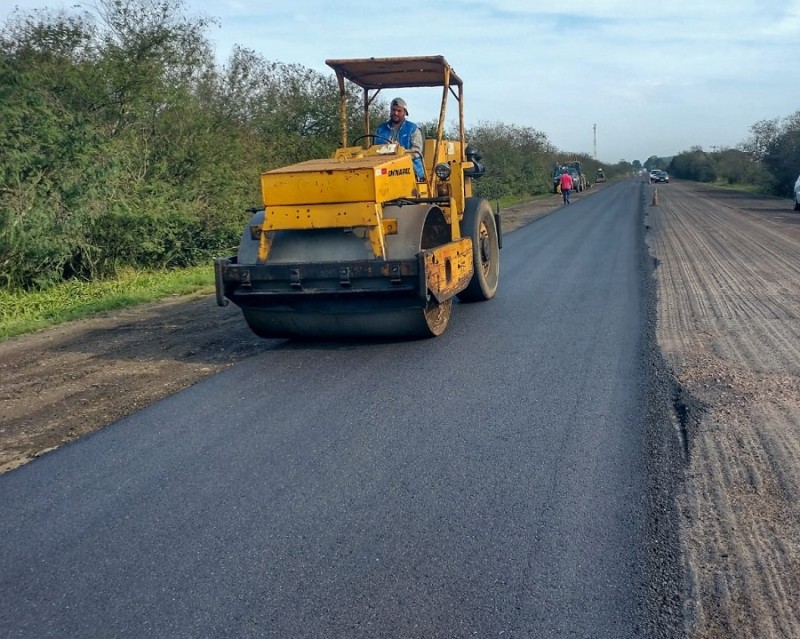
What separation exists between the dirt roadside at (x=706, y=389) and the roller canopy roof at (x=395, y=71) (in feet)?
10.3

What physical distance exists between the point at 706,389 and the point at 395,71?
5424 mm

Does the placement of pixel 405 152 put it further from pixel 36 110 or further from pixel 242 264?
pixel 36 110

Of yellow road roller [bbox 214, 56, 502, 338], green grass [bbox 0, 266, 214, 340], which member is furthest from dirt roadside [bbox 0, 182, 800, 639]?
yellow road roller [bbox 214, 56, 502, 338]

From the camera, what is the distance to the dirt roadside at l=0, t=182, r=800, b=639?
3.43 meters

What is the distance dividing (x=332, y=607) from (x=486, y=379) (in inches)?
135

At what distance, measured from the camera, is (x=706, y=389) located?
6070 mm

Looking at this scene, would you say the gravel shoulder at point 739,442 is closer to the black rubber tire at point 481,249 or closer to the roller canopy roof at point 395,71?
the black rubber tire at point 481,249

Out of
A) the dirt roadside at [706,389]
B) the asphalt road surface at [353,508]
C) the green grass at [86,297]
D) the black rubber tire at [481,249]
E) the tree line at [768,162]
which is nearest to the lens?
the asphalt road surface at [353,508]

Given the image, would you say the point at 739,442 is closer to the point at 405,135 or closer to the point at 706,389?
the point at 706,389

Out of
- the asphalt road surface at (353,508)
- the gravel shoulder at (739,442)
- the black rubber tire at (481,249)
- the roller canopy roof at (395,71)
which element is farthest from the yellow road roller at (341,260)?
the gravel shoulder at (739,442)

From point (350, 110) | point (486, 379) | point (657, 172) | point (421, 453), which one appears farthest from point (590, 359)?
point (657, 172)

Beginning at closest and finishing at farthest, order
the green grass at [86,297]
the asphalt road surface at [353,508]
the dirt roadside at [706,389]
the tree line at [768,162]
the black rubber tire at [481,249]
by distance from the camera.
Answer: the asphalt road surface at [353,508] → the dirt roadside at [706,389] → the black rubber tire at [481,249] → the green grass at [86,297] → the tree line at [768,162]

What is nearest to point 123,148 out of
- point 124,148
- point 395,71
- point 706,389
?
point 124,148

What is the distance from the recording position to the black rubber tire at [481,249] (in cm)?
958
